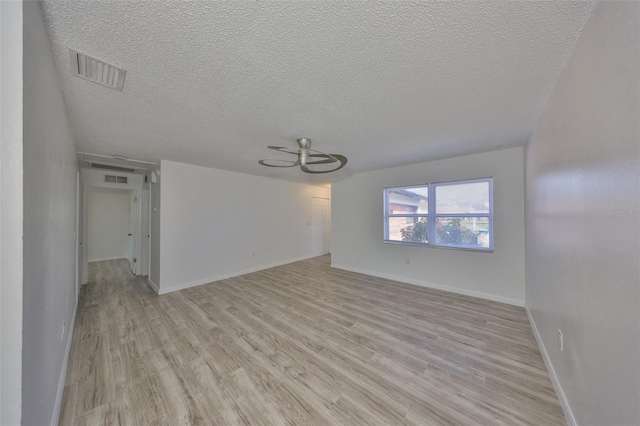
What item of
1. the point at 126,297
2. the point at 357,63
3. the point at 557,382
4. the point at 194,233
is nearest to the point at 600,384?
the point at 557,382

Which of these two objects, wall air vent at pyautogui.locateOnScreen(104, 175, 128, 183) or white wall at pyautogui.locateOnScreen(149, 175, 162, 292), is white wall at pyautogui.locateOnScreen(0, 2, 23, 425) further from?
wall air vent at pyautogui.locateOnScreen(104, 175, 128, 183)

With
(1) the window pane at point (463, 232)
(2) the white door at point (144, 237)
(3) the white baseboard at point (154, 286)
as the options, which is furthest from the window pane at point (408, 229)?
(2) the white door at point (144, 237)

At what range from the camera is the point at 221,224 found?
15.1 feet

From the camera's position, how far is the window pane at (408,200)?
4125 millimetres

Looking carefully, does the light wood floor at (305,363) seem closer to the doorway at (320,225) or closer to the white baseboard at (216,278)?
the white baseboard at (216,278)

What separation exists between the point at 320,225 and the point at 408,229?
3.28 meters

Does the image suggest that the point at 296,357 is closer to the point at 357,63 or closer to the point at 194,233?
the point at 357,63

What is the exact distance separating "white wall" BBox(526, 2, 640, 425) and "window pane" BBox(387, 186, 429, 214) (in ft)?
7.75

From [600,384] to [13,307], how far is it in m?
2.54

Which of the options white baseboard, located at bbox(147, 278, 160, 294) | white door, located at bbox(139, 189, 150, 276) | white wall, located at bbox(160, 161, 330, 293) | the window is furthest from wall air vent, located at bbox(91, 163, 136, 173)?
the window

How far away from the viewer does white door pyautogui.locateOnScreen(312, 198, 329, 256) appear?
6.89 meters

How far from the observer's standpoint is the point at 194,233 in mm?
4207

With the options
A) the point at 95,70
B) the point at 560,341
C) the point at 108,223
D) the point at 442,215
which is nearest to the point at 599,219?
the point at 560,341

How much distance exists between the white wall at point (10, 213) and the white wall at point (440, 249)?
176 inches
